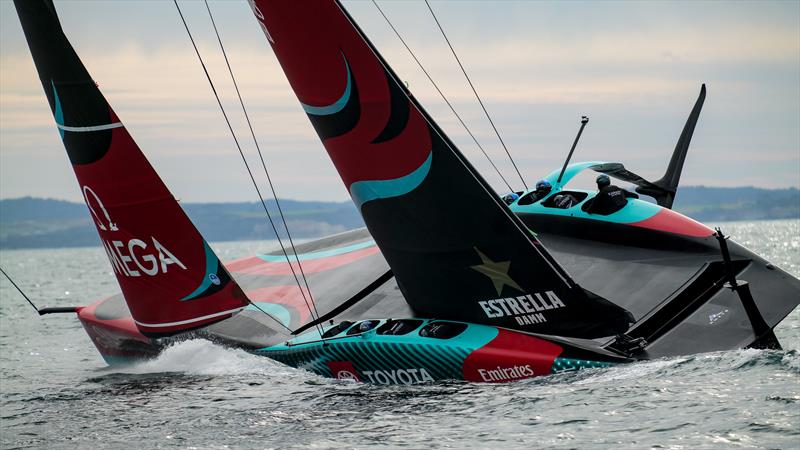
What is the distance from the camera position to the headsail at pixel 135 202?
36.9 feet

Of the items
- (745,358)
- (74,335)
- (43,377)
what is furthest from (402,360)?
(74,335)

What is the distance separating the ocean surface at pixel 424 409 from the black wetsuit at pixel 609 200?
2.45m

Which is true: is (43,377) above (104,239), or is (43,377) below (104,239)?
below

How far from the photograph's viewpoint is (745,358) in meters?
8.45

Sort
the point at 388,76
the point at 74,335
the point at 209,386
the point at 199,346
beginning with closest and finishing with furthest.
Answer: the point at 388,76 < the point at 209,386 < the point at 199,346 < the point at 74,335

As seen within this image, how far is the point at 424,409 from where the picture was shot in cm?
819

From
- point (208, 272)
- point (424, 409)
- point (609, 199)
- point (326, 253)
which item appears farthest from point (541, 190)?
point (424, 409)

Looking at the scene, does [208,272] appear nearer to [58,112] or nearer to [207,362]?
[207,362]

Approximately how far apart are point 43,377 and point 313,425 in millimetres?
5755

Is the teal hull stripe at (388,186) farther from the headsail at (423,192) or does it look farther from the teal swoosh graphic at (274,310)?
the teal swoosh graphic at (274,310)

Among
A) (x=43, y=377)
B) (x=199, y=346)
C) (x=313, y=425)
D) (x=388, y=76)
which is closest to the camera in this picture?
(x=313, y=425)

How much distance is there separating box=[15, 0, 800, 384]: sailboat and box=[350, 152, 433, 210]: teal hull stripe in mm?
18

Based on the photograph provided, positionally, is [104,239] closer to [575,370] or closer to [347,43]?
[347,43]

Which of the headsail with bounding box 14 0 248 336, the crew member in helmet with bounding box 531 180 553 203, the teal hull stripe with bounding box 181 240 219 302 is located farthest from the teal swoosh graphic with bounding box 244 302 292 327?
the crew member in helmet with bounding box 531 180 553 203
